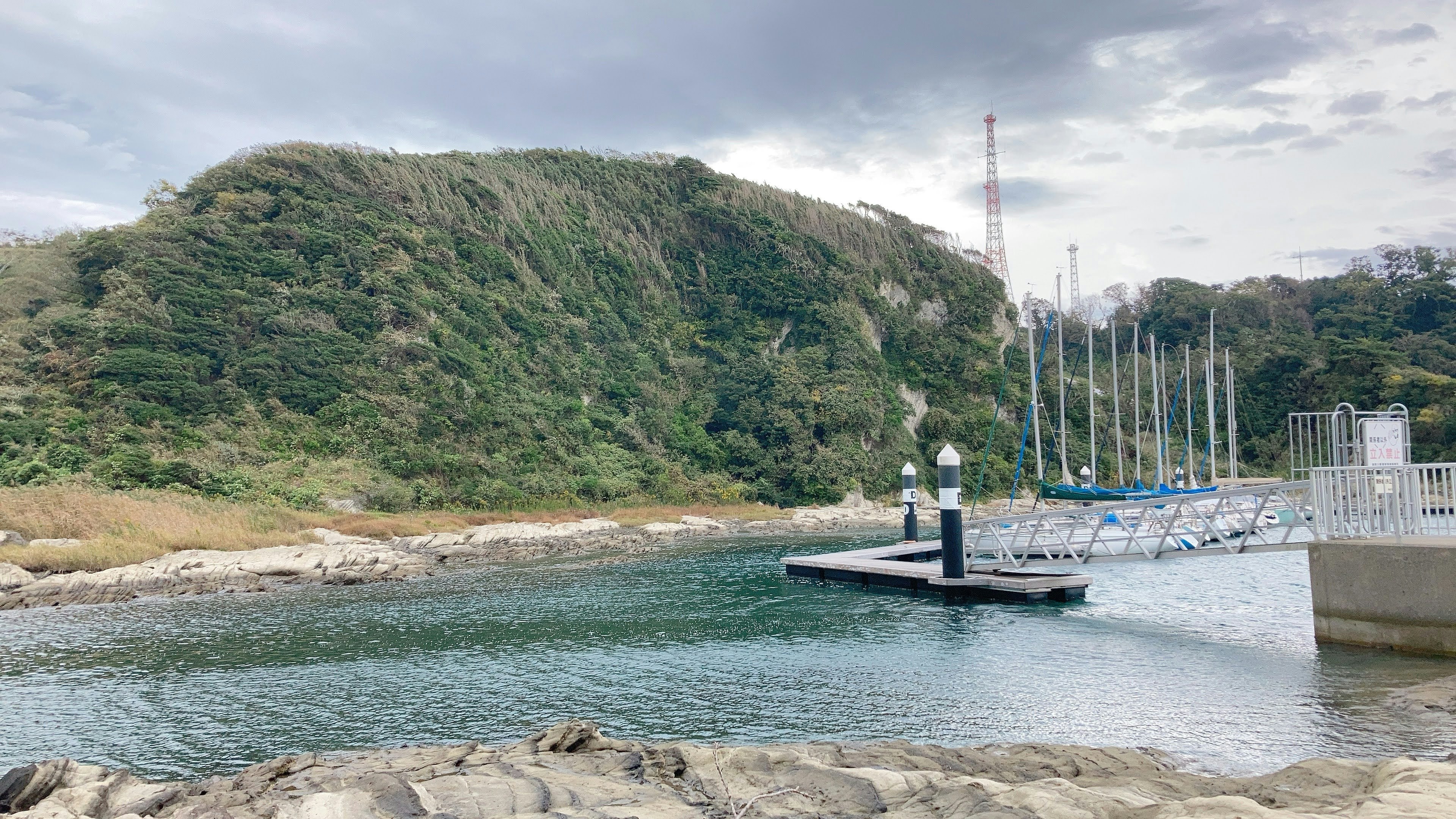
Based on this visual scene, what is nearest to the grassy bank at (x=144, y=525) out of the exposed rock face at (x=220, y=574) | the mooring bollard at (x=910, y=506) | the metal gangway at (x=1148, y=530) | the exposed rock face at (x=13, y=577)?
the exposed rock face at (x=13, y=577)

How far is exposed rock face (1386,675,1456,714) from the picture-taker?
933 cm

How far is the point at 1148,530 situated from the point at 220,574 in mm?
25867

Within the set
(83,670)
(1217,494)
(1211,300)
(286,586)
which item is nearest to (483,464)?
(286,586)

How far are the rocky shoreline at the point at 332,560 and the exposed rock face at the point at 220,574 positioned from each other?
29mm

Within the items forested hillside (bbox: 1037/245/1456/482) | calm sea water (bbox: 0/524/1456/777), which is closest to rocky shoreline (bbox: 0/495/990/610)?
calm sea water (bbox: 0/524/1456/777)

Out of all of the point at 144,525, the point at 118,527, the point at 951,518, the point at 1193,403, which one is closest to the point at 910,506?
the point at 951,518

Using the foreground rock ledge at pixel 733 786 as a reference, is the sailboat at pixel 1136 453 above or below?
above

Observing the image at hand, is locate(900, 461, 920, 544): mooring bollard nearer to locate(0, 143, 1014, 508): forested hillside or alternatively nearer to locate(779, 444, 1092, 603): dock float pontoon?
locate(779, 444, 1092, 603): dock float pontoon

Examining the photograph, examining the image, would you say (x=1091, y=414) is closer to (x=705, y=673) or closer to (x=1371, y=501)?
(x=1371, y=501)

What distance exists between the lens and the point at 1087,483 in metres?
36.2

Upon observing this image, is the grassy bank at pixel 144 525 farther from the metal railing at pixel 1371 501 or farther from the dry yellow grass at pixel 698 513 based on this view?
the metal railing at pixel 1371 501

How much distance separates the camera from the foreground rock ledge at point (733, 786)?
5.96m

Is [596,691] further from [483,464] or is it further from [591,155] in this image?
[591,155]

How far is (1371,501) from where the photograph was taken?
12242 mm
